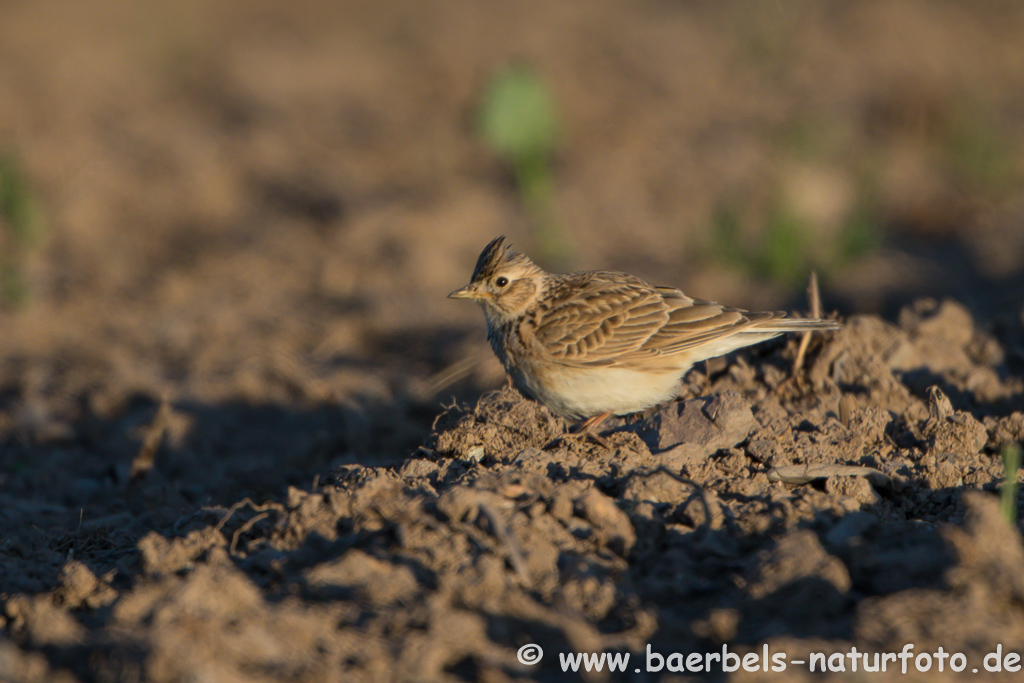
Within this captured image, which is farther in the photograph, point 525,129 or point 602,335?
point 525,129

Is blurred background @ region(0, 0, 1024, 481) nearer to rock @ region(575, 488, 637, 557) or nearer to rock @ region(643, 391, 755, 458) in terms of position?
rock @ region(643, 391, 755, 458)

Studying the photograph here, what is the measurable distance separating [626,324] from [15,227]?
6.82m

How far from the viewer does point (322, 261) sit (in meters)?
9.82

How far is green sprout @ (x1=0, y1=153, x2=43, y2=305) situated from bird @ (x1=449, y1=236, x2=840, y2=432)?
17.2 feet

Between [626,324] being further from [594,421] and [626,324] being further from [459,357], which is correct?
[459,357]

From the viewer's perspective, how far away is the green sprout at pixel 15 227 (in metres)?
8.74

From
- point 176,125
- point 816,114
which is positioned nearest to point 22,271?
point 176,125

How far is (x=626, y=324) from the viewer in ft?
18.1

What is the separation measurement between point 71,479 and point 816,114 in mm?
10163

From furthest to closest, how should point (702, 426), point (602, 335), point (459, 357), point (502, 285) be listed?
1. point (459, 357)
2. point (502, 285)
3. point (602, 335)
4. point (702, 426)

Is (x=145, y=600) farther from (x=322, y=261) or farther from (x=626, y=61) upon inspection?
(x=626, y=61)

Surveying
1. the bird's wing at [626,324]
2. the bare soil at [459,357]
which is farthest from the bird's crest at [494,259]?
the bare soil at [459,357]

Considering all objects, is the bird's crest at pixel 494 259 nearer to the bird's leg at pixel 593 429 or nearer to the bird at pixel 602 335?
the bird at pixel 602 335

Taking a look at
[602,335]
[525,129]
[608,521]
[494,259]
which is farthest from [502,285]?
[525,129]
